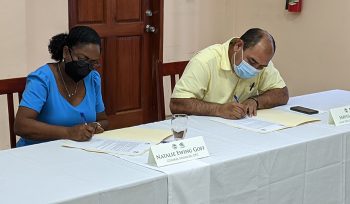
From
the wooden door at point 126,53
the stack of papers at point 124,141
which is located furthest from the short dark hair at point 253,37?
the wooden door at point 126,53

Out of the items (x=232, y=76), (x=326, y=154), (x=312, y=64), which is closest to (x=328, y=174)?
(x=326, y=154)

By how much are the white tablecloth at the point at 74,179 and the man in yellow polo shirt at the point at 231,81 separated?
2.55 ft

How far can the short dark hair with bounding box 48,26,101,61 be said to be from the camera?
233cm

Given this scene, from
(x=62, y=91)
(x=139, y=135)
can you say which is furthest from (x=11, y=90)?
(x=139, y=135)

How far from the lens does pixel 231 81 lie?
2732 mm

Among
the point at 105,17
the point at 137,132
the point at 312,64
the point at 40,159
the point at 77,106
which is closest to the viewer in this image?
the point at 40,159

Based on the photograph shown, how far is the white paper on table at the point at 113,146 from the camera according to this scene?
6.36ft

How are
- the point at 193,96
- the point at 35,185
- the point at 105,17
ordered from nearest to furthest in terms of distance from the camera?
the point at 35,185 → the point at 193,96 → the point at 105,17

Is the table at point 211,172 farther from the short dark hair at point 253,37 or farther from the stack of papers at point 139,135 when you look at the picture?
the short dark hair at point 253,37

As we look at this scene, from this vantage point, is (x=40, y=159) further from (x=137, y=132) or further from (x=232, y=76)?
(x=232, y=76)

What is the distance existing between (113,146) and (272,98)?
1066 mm

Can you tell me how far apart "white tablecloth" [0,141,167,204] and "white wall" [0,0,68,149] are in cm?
175

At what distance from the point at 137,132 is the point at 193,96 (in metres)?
0.50

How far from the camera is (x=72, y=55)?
2344mm
